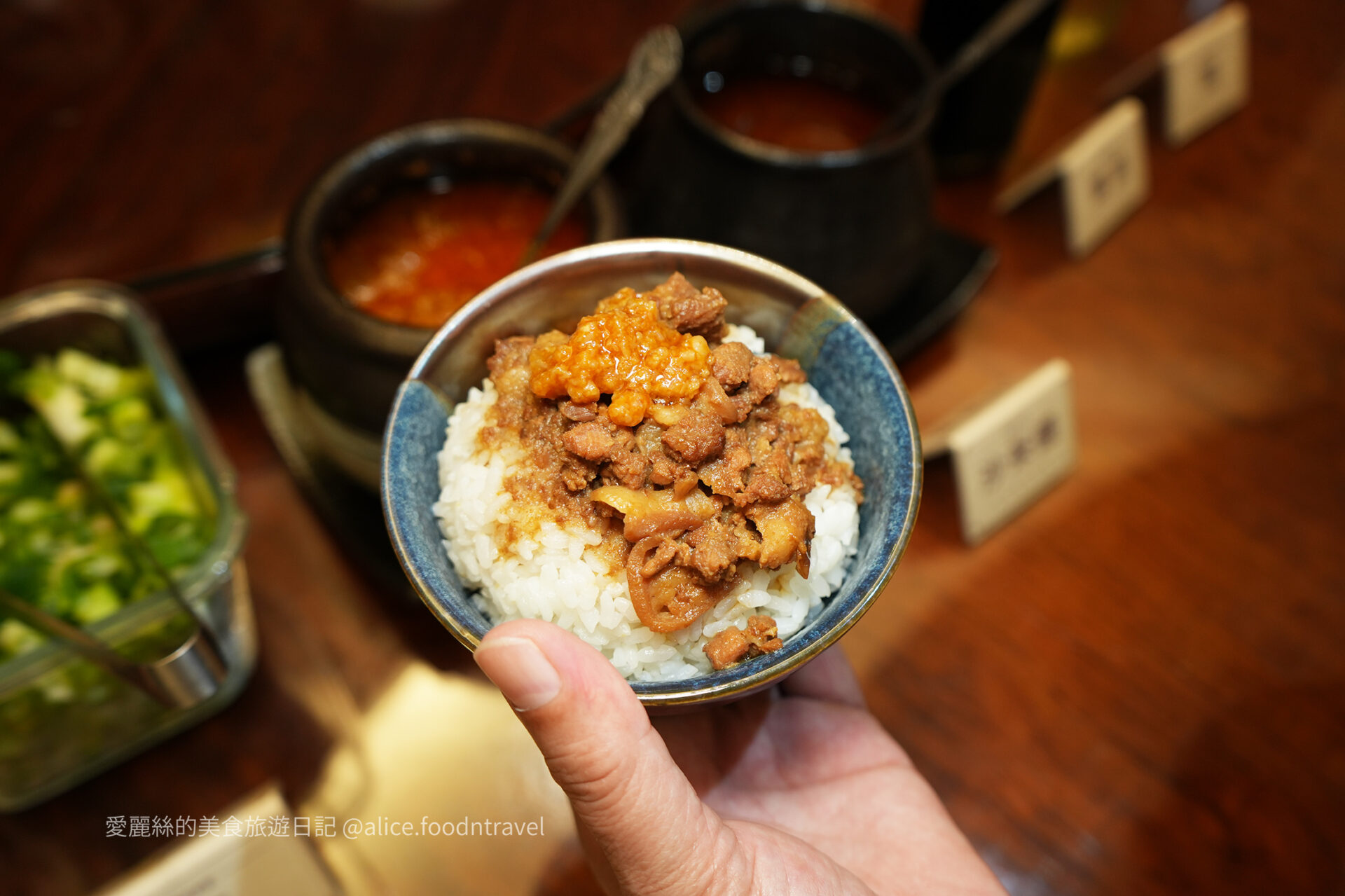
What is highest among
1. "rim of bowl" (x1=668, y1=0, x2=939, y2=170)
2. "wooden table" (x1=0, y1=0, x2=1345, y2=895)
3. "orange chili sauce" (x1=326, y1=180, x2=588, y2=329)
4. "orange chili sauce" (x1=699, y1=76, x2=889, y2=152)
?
"rim of bowl" (x1=668, y1=0, x2=939, y2=170)

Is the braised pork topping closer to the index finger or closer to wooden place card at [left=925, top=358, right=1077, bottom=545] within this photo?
the index finger

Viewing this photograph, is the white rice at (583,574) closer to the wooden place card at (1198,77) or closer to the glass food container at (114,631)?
the glass food container at (114,631)

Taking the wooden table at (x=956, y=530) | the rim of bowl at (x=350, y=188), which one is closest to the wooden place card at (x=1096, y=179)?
the wooden table at (x=956, y=530)

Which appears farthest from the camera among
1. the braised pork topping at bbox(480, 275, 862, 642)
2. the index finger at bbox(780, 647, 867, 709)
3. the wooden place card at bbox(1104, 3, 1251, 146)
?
the wooden place card at bbox(1104, 3, 1251, 146)

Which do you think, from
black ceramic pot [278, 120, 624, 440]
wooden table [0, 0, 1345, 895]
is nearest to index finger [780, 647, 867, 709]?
wooden table [0, 0, 1345, 895]

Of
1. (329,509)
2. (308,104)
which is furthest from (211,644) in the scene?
(308,104)
